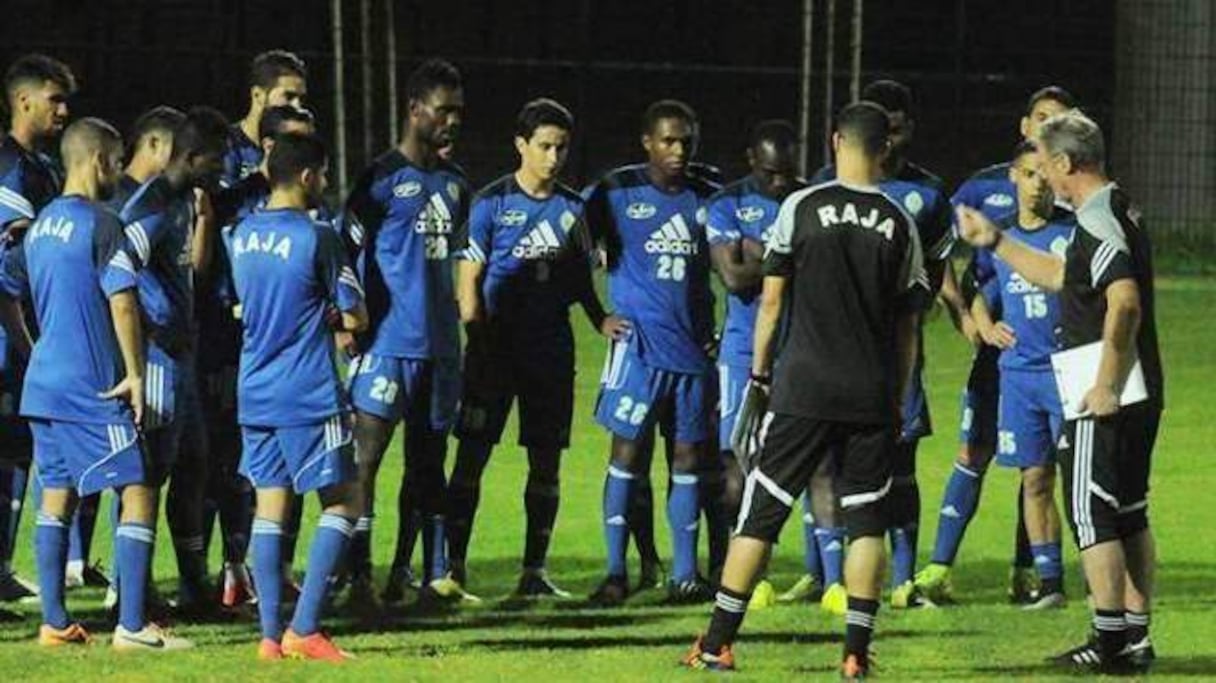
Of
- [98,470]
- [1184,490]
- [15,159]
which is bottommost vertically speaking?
[1184,490]

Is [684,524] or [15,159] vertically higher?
[15,159]

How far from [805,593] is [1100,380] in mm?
2912

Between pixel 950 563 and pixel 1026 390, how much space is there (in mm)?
908

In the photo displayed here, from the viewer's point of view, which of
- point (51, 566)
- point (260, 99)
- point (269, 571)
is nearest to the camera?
point (269, 571)

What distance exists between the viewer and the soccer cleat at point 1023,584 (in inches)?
504

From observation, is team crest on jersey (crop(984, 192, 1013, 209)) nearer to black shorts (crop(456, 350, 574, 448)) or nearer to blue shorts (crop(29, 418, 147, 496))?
black shorts (crop(456, 350, 574, 448))

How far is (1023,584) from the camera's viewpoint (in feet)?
42.2

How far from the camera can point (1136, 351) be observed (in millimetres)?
10250

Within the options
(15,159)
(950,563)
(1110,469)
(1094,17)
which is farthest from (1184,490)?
(1094,17)

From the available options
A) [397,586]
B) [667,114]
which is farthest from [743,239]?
[397,586]

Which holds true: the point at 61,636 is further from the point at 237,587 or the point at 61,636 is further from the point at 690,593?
the point at 690,593

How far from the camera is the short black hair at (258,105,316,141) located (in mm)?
11516

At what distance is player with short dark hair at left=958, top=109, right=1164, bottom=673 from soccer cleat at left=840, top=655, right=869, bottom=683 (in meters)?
0.92

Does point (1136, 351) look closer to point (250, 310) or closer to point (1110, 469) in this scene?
point (1110, 469)
